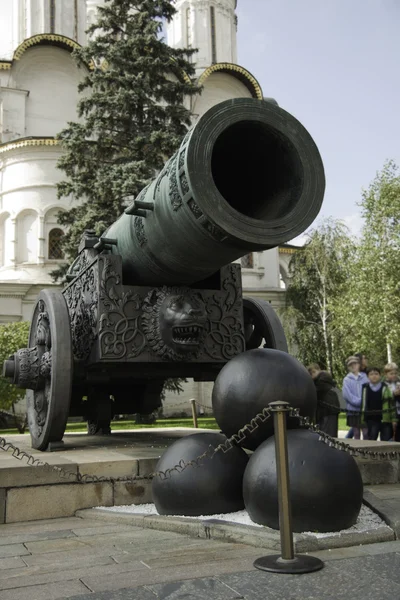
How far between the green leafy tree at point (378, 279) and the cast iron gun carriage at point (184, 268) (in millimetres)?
20470

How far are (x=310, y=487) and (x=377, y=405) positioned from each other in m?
5.69

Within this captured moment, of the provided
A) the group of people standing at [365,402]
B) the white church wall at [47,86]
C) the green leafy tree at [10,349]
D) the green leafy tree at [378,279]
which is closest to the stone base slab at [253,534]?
the group of people standing at [365,402]

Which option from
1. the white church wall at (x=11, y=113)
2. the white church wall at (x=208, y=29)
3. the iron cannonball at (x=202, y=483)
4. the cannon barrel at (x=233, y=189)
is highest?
the white church wall at (x=208, y=29)

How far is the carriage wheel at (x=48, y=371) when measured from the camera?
5.88m

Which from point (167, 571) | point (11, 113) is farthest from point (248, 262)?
point (167, 571)

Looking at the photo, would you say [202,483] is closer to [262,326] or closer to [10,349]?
[262,326]

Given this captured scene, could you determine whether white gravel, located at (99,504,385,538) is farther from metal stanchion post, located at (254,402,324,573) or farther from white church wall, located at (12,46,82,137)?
white church wall, located at (12,46,82,137)

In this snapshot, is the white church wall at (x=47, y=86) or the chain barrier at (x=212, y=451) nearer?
the chain barrier at (x=212, y=451)

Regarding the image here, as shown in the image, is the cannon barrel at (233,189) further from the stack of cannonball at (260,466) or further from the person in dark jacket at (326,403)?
the person in dark jacket at (326,403)

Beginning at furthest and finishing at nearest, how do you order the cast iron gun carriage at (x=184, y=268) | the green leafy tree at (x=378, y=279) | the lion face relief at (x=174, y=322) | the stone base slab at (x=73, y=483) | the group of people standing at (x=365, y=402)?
the green leafy tree at (x=378, y=279) → the group of people standing at (x=365, y=402) → the lion face relief at (x=174, y=322) → the stone base slab at (x=73, y=483) → the cast iron gun carriage at (x=184, y=268)

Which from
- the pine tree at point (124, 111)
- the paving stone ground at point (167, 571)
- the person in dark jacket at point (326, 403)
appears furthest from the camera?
the pine tree at point (124, 111)

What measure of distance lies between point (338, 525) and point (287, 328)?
2705cm

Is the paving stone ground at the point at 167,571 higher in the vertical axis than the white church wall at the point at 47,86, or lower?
lower

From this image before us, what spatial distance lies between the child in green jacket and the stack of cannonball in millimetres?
4715
